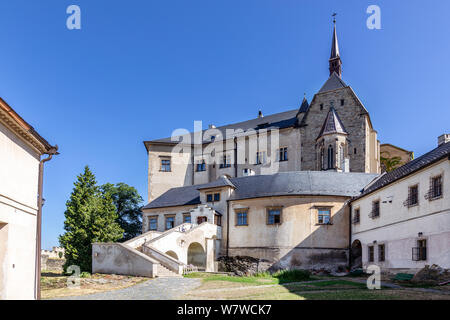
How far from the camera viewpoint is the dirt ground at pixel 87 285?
18344 mm

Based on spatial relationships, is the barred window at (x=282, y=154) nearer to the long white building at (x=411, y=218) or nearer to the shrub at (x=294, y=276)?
the long white building at (x=411, y=218)

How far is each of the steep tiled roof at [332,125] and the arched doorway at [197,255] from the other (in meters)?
19.9

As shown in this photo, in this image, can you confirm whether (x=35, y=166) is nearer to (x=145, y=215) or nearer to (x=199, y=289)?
(x=199, y=289)

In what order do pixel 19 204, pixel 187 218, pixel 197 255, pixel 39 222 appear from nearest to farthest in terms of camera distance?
pixel 19 204 < pixel 39 222 < pixel 197 255 < pixel 187 218

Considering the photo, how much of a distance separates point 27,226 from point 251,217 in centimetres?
1991

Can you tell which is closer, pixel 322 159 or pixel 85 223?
pixel 85 223

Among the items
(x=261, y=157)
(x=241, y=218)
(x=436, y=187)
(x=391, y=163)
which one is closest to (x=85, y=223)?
(x=241, y=218)

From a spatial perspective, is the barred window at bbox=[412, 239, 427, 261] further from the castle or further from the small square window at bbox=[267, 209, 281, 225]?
the small square window at bbox=[267, 209, 281, 225]

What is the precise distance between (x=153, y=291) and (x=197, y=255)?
15398mm

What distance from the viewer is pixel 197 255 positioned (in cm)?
3303

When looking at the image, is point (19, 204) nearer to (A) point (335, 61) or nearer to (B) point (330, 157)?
(B) point (330, 157)

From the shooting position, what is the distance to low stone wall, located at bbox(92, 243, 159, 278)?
78.2 ft

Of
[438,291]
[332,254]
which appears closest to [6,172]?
[438,291]

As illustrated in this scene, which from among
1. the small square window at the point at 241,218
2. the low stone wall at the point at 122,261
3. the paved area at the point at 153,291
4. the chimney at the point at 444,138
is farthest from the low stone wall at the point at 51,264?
the chimney at the point at 444,138
